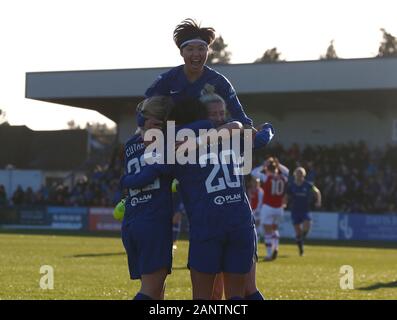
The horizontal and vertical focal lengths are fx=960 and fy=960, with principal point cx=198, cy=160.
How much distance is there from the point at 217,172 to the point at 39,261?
12156mm

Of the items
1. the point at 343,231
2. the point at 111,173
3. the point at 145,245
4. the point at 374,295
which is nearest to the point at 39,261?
the point at 374,295

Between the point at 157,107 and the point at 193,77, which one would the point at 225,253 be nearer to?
the point at 157,107

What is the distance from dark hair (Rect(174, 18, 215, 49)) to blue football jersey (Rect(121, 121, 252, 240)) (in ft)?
3.55

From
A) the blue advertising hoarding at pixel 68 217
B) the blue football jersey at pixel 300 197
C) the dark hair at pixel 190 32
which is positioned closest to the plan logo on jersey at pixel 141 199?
the dark hair at pixel 190 32

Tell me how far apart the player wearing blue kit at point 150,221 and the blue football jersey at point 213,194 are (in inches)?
15.4

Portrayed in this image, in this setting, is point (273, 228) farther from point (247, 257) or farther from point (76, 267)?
point (247, 257)

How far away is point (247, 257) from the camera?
7406 mm

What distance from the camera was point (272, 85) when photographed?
42.7 metres

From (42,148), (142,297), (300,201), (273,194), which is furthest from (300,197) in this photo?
(42,148)

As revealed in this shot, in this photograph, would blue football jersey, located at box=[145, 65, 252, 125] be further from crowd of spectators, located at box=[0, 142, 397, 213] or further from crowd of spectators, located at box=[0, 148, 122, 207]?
crowd of spectators, located at box=[0, 148, 122, 207]

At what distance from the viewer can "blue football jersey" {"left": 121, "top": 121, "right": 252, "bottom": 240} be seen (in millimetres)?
7270

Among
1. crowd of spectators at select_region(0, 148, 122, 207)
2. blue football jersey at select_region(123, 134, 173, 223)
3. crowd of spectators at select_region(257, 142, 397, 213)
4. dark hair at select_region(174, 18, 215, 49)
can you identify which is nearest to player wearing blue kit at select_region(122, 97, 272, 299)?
blue football jersey at select_region(123, 134, 173, 223)

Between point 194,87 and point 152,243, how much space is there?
4.54ft

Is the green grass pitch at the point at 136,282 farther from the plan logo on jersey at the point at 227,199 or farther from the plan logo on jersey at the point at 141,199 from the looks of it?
the plan logo on jersey at the point at 227,199
